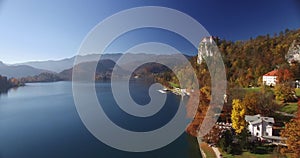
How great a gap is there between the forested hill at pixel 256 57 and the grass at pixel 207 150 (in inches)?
157

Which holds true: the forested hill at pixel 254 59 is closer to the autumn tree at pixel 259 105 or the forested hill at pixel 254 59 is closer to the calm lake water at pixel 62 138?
the autumn tree at pixel 259 105

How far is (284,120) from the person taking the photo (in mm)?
3799

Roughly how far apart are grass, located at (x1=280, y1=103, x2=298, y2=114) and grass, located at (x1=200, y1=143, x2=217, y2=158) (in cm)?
227

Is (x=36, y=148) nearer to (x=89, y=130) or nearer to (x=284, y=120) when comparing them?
(x=89, y=130)

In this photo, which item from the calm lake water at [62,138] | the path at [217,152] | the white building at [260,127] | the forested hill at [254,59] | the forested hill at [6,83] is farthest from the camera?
the forested hill at [6,83]

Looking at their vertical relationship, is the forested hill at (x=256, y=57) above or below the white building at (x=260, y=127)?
above

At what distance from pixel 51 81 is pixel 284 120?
18.4m

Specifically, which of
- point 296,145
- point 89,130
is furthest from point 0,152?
point 296,145

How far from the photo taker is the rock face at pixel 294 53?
7.44 m

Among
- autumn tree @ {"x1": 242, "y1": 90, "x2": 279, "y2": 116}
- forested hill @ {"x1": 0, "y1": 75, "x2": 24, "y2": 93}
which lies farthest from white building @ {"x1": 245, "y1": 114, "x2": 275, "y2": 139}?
Result: forested hill @ {"x1": 0, "y1": 75, "x2": 24, "y2": 93}

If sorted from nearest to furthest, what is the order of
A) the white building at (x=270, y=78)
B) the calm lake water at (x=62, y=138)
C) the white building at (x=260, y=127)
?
the calm lake water at (x=62, y=138) < the white building at (x=260, y=127) < the white building at (x=270, y=78)

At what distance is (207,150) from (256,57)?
617 centimetres

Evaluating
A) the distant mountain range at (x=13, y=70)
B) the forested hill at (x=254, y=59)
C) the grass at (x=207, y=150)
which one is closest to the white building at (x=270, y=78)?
the forested hill at (x=254, y=59)

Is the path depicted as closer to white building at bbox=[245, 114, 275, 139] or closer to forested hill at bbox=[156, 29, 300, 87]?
white building at bbox=[245, 114, 275, 139]
